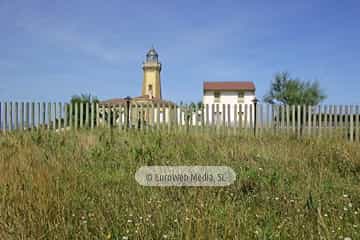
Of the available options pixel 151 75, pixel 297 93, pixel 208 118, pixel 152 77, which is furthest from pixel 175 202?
pixel 151 75

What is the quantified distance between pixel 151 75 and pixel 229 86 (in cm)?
1838

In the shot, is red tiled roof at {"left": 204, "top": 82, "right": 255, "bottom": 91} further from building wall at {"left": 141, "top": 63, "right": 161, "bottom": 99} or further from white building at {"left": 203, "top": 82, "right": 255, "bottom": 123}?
building wall at {"left": 141, "top": 63, "right": 161, "bottom": 99}

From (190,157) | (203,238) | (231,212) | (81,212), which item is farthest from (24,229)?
(190,157)

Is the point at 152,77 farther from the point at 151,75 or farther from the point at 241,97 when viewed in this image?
the point at 241,97

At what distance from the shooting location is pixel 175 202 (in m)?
2.25

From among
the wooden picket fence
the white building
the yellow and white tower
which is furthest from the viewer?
the yellow and white tower

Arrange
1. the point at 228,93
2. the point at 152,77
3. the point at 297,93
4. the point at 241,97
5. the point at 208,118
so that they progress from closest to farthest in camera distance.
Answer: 1. the point at 208,118
2. the point at 297,93
3. the point at 241,97
4. the point at 228,93
5. the point at 152,77

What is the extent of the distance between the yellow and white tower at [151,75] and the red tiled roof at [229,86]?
37.5ft

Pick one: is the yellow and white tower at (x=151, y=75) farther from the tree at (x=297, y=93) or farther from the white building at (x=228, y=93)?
the tree at (x=297, y=93)

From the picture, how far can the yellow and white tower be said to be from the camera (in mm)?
54156

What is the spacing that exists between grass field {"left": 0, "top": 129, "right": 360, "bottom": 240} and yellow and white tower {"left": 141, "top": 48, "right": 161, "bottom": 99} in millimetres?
50500

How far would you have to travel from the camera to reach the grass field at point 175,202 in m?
1.75

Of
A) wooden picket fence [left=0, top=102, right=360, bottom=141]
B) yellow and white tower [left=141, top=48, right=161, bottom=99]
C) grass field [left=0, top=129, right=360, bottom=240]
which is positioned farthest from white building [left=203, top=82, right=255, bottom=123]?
grass field [left=0, top=129, right=360, bottom=240]

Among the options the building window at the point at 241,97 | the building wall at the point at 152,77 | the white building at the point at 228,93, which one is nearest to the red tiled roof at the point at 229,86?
the white building at the point at 228,93
